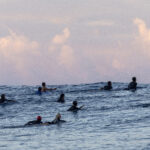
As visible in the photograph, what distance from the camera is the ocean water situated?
22.8 m

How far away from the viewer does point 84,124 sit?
31.0 m

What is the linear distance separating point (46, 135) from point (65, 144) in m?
3.61

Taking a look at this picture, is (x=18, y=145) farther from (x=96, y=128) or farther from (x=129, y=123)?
(x=129, y=123)

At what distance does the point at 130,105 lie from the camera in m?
41.4

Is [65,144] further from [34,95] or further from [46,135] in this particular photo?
[34,95]

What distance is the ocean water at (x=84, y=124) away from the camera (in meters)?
22.8

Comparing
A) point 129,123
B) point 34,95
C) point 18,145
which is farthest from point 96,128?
point 34,95

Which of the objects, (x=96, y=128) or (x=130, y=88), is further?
(x=130, y=88)

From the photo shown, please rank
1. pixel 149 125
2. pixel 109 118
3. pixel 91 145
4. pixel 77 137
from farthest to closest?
1. pixel 109 118
2. pixel 149 125
3. pixel 77 137
4. pixel 91 145

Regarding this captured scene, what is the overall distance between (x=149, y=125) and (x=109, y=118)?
5.44 metres

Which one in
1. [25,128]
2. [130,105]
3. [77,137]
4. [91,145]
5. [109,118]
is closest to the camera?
[91,145]

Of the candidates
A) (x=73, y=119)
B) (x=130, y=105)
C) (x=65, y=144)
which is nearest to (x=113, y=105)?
(x=130, y=105)

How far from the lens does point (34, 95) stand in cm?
5344

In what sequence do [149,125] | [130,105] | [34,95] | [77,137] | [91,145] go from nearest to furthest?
[91,145], [77,137], [149,125], [130,105], [34,95]
